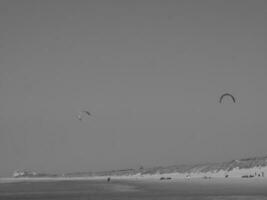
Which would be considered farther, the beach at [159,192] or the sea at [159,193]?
the beach at [159,192]

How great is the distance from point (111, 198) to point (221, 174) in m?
121

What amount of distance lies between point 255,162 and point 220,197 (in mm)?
129912

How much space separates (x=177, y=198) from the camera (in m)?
72.2

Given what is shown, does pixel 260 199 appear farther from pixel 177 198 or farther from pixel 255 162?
pixel 255 162

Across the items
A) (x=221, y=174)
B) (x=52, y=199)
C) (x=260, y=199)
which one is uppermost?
(x=221, y=174)

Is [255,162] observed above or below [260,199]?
above

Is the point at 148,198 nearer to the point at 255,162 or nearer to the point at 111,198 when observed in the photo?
the point at 111,198

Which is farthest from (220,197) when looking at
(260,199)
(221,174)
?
(221,174)

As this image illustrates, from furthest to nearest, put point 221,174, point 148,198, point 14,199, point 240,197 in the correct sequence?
1. point 221,174
2. point 14,199
3. point 148,198
4. point 240,197

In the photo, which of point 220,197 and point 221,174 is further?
point 221,174

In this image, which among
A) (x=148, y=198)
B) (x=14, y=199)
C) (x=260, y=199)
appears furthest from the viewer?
(x=14, y=199)

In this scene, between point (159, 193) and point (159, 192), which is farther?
point (159, 192)

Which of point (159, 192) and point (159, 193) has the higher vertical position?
point (159, 192)

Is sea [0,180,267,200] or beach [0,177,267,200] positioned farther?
beach [0,177,267,200]
